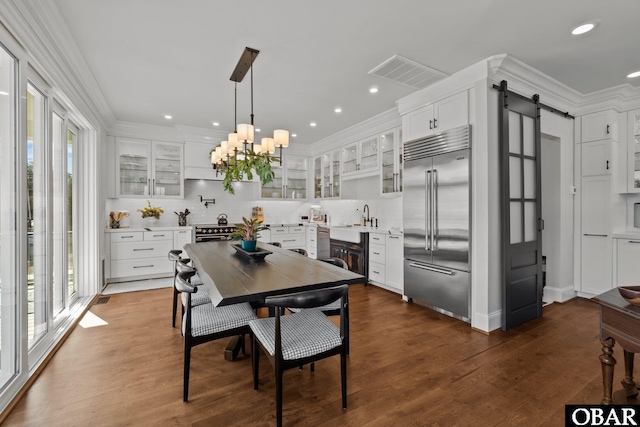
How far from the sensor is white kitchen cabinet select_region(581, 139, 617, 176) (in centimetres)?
383

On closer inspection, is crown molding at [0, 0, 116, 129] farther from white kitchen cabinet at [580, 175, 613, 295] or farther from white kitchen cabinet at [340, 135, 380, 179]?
white kitchen cabinet at [580, 175, 613, 295]

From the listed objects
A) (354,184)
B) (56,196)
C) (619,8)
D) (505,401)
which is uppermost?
(619,8)

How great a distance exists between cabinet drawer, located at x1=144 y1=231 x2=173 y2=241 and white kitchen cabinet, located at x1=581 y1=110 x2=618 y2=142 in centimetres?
652

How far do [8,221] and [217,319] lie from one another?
4.92 feet

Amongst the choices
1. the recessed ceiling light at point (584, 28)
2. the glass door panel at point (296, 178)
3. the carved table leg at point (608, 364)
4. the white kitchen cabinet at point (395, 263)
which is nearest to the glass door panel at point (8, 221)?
the carved table leg at point (608, 364)

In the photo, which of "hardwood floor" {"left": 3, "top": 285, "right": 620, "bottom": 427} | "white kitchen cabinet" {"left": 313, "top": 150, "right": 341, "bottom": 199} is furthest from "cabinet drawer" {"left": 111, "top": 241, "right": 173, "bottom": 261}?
"white kitchen cabinet" {"left": 313, "top": 150, "right": 341, "bottom": 199}

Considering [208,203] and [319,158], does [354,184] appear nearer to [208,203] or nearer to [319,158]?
[319,158]

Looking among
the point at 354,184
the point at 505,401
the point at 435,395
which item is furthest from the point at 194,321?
the point at 354,184

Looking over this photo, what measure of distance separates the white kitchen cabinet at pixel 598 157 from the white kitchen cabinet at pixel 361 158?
2.77m

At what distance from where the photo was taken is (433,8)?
221cm

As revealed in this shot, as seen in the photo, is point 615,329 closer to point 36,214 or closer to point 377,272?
point 377,272

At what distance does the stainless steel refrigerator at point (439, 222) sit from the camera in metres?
3.24

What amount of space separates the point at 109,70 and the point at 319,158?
4154 mm

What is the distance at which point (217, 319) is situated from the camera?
2.14 metres
